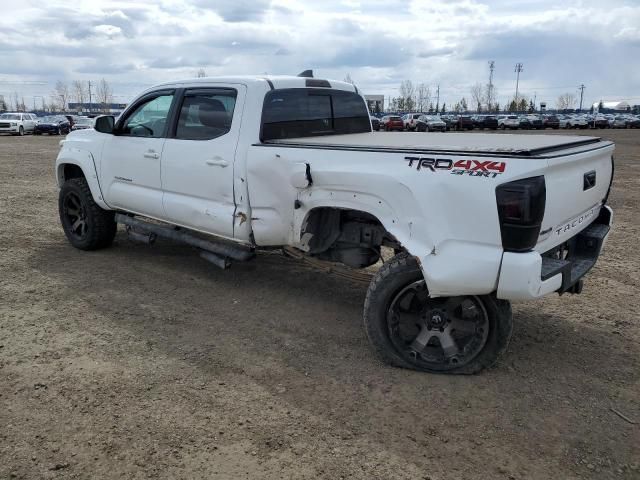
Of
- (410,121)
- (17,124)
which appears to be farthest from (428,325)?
(410,121)

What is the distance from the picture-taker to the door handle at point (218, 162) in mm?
4613

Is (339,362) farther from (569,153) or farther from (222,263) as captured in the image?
(569,153)

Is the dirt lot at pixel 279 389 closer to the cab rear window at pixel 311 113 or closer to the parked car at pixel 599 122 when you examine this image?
the cab rear window at pixel 311 113

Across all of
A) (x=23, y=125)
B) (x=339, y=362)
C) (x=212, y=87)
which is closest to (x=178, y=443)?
(x=339, y=362)

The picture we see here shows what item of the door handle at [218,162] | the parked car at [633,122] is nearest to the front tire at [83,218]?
the door handle at [218,162]

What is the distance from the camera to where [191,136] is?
16.6 feet

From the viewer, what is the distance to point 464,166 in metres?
3.17

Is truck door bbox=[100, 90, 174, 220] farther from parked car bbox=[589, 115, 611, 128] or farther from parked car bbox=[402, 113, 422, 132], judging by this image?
parked car bbox=[589, 115, 611, 128]

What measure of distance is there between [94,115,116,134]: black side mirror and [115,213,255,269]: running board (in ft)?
3.15

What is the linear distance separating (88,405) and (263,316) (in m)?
1.74

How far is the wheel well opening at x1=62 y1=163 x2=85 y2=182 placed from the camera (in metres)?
6.78

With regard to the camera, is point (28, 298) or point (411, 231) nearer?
point (411, 231)

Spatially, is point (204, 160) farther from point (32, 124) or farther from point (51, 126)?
point (32, 124)

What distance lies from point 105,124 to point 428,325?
409cm
